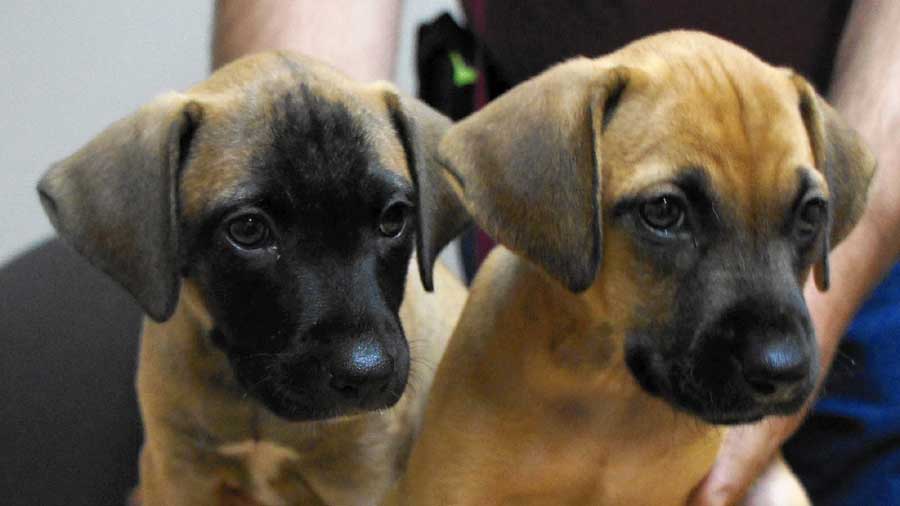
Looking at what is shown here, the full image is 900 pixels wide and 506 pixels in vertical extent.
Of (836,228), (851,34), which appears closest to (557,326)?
(836,228)

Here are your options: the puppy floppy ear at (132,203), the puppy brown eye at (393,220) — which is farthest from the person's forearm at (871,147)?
the puppy floppy ear at (132,203)

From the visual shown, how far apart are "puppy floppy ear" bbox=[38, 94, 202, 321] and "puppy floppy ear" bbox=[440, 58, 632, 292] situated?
513 millimetres

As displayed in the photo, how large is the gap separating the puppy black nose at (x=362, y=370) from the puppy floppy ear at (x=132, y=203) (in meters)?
0.34

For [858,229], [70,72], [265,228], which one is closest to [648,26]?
[858,229]

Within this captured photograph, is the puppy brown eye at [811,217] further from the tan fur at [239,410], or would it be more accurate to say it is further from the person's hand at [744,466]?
the tan fur at [239,410]

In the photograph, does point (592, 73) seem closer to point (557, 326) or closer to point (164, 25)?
point (557, 326)

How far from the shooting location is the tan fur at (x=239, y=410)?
6.96ft

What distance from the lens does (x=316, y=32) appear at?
10.2 ft

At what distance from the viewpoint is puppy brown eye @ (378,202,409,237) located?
2143mm

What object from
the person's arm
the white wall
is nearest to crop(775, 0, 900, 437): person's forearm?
the person's arm

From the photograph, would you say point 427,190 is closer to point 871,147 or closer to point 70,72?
point 871,147

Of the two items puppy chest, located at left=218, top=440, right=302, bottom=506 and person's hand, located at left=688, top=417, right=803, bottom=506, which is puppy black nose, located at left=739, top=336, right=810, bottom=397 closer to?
person's hand, located at left=688, top=417, right=803, bottom=506

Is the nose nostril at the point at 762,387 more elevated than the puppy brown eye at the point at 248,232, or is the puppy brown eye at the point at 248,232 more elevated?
the puppy brown eye at the point at 248,232

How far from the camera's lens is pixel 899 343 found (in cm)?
261
